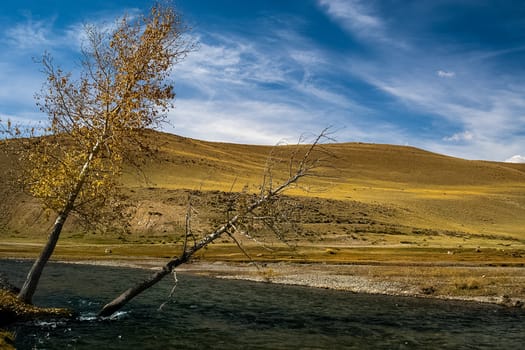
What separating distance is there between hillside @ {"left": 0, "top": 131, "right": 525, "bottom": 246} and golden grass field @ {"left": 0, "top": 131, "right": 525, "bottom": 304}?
22cm

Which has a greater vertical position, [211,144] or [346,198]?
[211,144]

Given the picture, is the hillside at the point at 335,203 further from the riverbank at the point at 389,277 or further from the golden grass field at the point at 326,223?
the riverbank at the point at 389,277

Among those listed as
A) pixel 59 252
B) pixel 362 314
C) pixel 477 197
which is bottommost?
pixel 59 252

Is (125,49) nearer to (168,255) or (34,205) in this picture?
(168,255)

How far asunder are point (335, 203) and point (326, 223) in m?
12.5

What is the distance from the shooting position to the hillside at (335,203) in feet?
229

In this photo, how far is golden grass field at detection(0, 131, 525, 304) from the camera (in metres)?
43.1

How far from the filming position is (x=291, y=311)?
82.1 feet

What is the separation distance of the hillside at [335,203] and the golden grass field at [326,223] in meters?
0.22

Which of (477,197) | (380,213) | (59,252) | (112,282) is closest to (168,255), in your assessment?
(59,252)

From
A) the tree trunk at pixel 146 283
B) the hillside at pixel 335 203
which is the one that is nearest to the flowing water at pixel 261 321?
the tree trunk at pixel 146 283

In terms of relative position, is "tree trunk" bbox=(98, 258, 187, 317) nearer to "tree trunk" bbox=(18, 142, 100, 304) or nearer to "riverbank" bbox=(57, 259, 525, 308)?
"tree trunk" bbox=(18, 142, 100, 304)

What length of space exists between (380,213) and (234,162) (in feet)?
188

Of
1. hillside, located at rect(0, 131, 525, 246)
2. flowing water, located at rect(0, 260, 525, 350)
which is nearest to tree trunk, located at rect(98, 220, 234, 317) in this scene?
flowing water, located at rect(0, 260, 525, 350)
